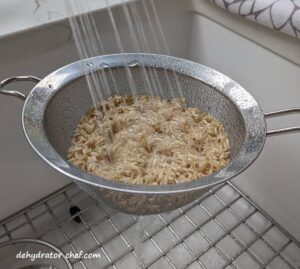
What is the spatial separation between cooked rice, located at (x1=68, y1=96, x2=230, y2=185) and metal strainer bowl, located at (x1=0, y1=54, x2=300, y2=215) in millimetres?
26

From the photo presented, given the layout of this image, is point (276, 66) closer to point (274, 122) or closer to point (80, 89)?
point (274, 122)

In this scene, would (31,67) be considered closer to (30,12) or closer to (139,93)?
(30,12)

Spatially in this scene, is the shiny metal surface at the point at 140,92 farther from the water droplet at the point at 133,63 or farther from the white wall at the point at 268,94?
the white wall at the point at 268,94

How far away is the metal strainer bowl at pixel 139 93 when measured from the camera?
0.53 meters

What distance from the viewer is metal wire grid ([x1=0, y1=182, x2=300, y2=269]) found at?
2.85 feet

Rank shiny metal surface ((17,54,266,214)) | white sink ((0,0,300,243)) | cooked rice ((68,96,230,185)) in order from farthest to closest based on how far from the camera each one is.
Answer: white sink ((0,0,300,243))
cooked rice ((68,96,230,185))
shiny metal surface ((17,54,266,214))

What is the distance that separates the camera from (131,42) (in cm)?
89

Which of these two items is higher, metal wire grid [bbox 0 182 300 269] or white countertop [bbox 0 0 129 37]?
white countertop [bbox 0 0 129 37]

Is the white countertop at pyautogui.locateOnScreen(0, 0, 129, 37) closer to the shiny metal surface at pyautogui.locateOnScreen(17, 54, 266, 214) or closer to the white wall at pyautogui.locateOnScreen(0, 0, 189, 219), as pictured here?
the white wall at pyautogui.locateOnScreen(0, 0, 189, 219)

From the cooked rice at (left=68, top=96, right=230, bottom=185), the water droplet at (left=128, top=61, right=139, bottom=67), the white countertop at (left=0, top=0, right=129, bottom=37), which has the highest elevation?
the white countertop at (left=0, top=0, right=129, bottom=37)

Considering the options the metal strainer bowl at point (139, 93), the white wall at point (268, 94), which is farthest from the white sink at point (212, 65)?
the metal strainer bowl at point (139, 93)

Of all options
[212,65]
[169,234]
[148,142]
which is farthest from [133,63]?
[169,234]

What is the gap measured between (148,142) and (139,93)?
0.16m

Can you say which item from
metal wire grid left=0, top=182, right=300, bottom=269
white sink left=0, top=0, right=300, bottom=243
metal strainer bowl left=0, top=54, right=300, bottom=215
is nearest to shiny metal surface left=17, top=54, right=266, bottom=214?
metal strainer bowl left=0, top=54, right=300, bottom=215
